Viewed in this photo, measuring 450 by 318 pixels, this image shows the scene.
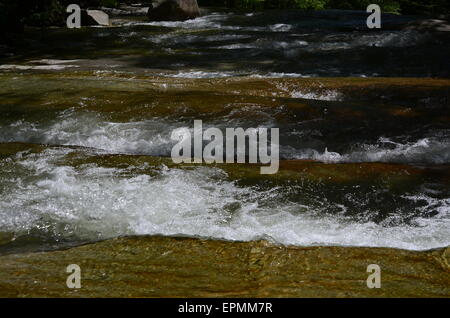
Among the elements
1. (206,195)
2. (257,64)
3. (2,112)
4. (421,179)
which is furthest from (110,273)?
(257,64)

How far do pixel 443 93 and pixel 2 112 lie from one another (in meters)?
5.60

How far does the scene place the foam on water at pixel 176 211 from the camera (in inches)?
140

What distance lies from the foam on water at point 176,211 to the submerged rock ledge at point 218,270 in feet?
1.66

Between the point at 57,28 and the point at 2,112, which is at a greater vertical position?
the point at 57,28

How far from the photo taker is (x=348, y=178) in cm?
447

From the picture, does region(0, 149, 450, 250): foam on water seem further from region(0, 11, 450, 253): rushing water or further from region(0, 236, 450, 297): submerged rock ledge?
region(0, 236, 450, 297): submerged rock ledge

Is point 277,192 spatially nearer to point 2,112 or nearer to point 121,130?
point 121,130

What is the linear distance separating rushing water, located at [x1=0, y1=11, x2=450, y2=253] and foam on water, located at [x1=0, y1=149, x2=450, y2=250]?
0.01 m

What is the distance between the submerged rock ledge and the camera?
2.39 metres
